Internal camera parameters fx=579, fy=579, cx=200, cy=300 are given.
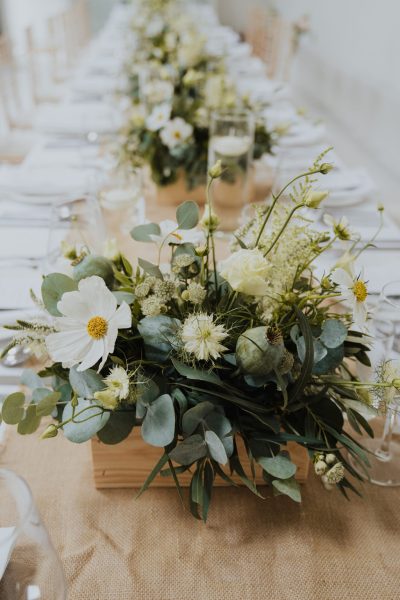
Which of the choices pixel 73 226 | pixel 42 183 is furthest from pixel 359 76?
pixel 73 226

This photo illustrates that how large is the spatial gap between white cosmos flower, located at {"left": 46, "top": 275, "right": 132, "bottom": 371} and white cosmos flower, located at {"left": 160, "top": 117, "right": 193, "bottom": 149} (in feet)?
3.04

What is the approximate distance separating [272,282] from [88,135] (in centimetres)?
130

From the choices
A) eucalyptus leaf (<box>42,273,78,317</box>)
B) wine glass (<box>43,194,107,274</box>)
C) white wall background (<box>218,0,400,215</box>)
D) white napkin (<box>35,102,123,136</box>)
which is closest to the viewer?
eucalyptus leaf (<box>42,273,78,317</box>)

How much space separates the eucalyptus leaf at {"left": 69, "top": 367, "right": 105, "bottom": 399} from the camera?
0.61 metres

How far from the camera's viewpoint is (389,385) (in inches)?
23.2

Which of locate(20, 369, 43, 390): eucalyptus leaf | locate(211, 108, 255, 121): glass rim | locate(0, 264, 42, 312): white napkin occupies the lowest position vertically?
locate(0, 264, 42, 312): white napkin

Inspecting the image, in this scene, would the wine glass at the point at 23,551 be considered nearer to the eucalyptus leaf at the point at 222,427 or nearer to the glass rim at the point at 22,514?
the glass rim at the point at 22,514

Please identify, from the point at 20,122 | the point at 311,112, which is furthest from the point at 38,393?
the point at 311,112

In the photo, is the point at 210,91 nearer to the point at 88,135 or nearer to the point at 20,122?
the point at 88,135

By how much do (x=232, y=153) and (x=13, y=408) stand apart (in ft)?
3.01

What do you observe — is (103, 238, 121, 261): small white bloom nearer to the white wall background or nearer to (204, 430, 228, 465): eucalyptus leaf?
(204, 430, 228, 465): eucalyptus leaf

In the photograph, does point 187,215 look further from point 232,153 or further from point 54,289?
point 232,153

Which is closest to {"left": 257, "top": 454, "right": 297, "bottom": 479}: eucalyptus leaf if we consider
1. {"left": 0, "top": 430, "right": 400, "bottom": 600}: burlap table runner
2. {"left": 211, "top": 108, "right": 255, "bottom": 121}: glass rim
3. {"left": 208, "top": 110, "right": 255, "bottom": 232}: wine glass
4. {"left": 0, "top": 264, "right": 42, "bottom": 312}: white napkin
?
{"left": 0, "top": 430, "right": 400, "bottom": 600}: burlap table runner

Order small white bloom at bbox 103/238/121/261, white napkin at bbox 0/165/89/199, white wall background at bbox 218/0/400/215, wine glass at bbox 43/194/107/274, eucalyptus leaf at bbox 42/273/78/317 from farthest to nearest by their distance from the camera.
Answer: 1. white wall background at bbox 218/0/400/215
2. white napkin at bbox 0/165/89/199
3. wine glass at bbox 43/194/107/274
4. small white bloom at bbox 103/238/121/261
5. eucalyptus leaf at bbox 42/273/78/317
